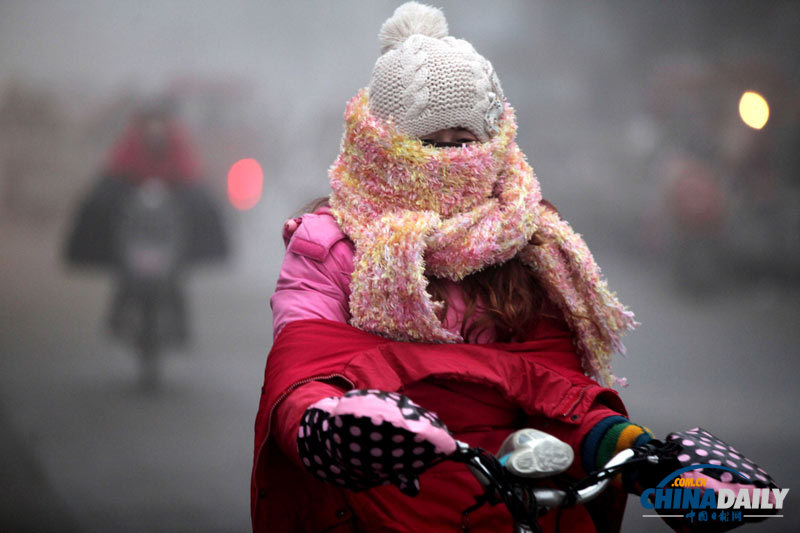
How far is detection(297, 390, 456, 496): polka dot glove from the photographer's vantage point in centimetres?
90

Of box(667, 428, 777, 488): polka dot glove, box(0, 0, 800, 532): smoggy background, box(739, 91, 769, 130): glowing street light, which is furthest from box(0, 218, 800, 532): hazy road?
box(667, 428, 777, 488): polka dot glove

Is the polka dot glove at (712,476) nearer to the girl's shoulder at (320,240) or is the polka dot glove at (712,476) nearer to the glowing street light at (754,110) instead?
the girl's shoulder at (320,240)

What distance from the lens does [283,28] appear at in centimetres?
262

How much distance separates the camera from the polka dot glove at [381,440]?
2.95 ft

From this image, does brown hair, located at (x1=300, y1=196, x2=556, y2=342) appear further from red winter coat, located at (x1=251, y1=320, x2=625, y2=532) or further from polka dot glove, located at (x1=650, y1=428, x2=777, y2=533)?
polka dot glove, located at (x1=650, y1=428, x2=777, y2=533)

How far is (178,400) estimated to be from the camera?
2.59 m

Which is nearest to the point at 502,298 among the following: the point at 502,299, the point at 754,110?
the point at 502,299

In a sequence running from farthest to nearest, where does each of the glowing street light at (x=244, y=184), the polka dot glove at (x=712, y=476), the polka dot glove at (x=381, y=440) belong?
the glowing street light at (x=244, y=184) → the polka dot glove at (x=712, y=476) → the polka dot glove at (x=381, y=440)

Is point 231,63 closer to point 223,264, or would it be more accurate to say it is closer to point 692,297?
point 223,264

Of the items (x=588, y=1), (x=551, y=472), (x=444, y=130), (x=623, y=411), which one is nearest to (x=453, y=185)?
(x=444, y=130)

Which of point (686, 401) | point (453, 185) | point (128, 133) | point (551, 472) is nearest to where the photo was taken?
point (551, 472)

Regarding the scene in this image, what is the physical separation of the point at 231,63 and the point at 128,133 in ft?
1.23

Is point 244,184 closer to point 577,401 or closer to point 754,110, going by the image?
point 577,401

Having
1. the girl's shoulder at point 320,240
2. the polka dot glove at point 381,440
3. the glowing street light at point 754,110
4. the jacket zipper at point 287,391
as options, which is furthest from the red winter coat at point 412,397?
the glowing street light at point 754,110
